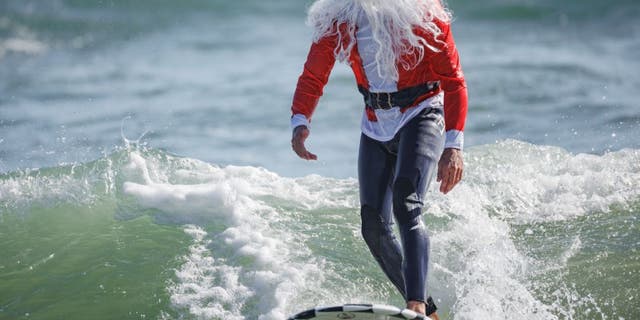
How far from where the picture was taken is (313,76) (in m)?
4.58

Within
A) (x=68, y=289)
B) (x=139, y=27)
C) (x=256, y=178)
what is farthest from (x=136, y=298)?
(x=139, y=27)

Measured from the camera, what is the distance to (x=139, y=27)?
65.3 feet

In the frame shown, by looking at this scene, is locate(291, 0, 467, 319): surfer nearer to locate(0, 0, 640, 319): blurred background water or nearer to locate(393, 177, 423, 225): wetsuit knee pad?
locate(393, 177, 423, 225): wetsuit knee pad

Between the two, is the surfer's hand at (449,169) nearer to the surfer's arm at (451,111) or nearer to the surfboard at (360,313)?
the surfer's arm at (451,111)

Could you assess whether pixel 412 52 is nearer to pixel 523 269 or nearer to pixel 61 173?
pixel 523 269

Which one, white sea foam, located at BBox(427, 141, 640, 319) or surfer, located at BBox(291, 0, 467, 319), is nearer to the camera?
surfer, located at BBox(291, 0, 467, 319)

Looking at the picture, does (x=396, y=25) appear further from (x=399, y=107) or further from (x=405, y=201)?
(x=405, y=201)

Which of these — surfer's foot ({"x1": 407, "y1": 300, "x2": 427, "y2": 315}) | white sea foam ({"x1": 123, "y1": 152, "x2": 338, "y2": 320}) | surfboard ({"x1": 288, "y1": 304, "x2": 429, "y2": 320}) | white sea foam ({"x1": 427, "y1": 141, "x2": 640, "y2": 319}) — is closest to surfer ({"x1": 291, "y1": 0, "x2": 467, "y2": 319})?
surfer's foot ({"x1": 407, "y1": 300, "x2": 427, "y2": 315})

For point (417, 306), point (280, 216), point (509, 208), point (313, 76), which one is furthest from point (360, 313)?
point (509, 208)

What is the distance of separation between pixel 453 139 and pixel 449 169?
144 mm

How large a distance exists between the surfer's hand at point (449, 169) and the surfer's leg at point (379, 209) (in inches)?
13.7

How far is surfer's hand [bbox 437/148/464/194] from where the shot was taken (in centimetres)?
423

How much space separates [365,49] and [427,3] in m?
0.36

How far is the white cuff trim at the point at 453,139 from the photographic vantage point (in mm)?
4258
